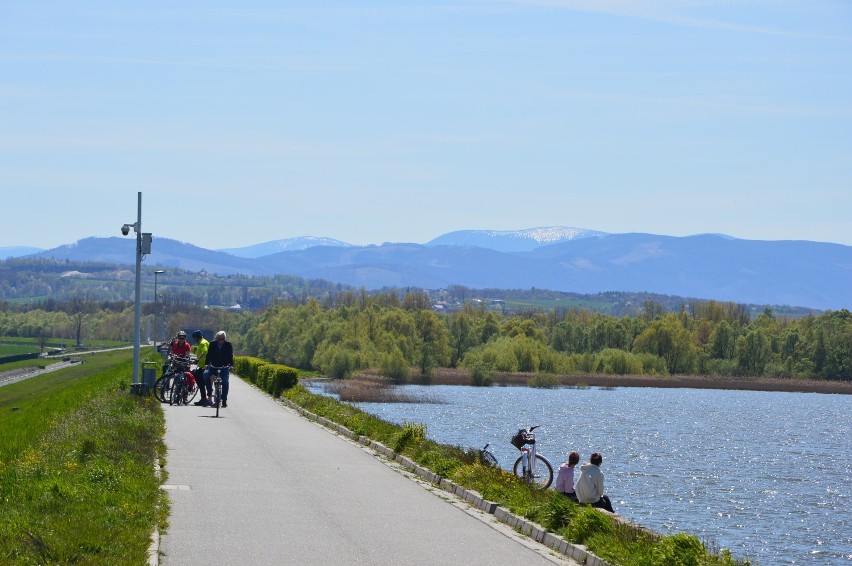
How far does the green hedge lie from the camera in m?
41.6

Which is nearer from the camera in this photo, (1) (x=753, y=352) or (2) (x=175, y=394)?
(2) (x=175, y=394)

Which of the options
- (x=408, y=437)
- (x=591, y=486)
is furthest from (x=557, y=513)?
(x=408, y=437)

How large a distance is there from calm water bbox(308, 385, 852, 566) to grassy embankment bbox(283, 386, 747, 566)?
453 cm

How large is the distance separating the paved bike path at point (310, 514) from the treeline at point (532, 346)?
7515 centimetres

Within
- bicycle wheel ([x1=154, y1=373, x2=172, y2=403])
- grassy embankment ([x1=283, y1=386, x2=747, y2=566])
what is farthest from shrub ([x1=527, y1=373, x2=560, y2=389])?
grassy embankment ([x1=283, y1=386, x2=747, y2=566])

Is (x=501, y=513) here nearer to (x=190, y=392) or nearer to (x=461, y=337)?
(x=190, y=392)

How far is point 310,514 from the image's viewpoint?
48.9 ft

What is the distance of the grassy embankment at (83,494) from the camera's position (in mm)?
10969

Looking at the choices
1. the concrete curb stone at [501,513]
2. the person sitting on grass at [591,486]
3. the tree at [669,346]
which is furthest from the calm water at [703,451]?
the tree at [669,346]

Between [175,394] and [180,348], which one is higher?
[180,348]

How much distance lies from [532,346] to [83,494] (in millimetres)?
97758

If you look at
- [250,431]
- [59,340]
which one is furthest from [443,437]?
[59,340]

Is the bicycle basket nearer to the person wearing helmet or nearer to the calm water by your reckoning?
the calm water

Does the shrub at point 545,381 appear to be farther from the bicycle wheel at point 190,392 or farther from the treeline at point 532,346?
the bicycle wheel at point 190,392
